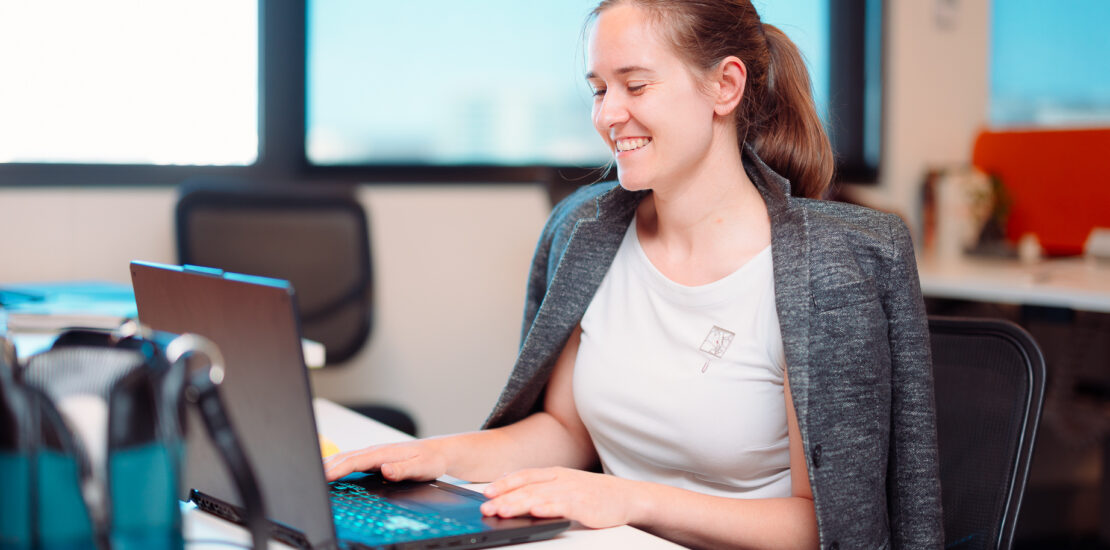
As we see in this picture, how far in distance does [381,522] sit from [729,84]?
0.69m

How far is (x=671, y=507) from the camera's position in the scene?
1007 millimetres

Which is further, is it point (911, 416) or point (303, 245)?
point (303, 245)

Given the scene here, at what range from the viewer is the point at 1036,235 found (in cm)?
346

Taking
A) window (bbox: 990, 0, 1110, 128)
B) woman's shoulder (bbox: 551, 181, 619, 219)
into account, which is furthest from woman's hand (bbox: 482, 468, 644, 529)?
window (bbox: 990, 0, 1110, 128)

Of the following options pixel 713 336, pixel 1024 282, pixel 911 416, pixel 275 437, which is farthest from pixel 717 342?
pixel 1024 282

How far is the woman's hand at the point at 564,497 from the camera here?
90 cm

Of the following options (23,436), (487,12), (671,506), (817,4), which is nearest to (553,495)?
(671,506)

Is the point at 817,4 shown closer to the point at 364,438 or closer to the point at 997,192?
the point at 997,192

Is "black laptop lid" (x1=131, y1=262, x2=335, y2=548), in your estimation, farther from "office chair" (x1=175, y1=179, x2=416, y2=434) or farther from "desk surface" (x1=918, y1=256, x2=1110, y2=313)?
"desk surface" (x1=918, y1=256, x2=1110, y2=313)

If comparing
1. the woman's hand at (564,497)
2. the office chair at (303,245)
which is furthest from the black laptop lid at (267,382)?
the office chair at (303,245)

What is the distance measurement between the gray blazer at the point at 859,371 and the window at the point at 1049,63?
301 centimetres

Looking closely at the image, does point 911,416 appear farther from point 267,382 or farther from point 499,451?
point 267,382

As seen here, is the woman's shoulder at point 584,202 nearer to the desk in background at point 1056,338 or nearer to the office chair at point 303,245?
the office chair at point 303,245

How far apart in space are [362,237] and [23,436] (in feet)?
5.83
